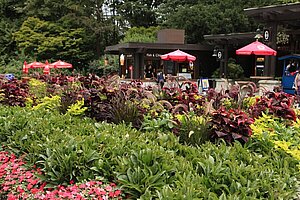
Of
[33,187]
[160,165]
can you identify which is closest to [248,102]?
[160,165]

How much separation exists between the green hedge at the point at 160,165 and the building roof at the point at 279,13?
11.9 meters

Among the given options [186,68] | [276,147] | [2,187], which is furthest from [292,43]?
[2,187]

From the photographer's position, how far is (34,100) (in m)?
8.17

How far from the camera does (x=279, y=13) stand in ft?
51.1

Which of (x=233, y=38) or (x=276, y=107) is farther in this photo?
(x=233, y=38)

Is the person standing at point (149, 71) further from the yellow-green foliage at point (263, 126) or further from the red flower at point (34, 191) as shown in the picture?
the red flower at point (34, 191)

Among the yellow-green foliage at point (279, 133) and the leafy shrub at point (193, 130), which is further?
the leafy shrub at point (193, 130)

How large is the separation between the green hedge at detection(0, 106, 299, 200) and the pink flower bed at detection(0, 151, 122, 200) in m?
0.11

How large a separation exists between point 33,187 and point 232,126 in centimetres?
221

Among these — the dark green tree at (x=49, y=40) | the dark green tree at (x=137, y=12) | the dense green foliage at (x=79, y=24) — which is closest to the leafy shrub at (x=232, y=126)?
the dense green foliage at (x=79, y=24)

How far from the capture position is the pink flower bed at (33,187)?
2902 millimetres

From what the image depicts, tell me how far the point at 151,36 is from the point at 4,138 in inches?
1104

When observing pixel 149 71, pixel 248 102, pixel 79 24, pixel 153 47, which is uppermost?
pixel 79 24

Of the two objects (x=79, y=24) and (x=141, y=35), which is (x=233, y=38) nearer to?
(x=141, y=35)
